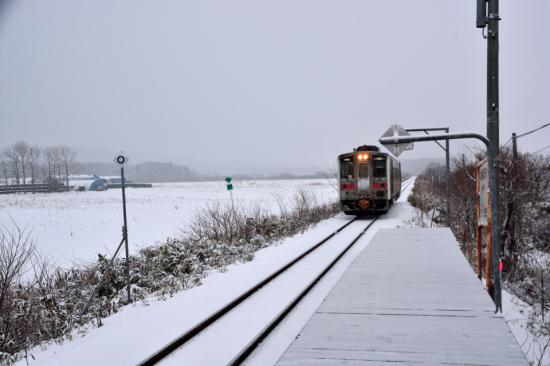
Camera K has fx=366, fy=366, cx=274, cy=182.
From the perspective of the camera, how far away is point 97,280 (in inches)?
316

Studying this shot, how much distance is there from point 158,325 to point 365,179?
46.1 feet

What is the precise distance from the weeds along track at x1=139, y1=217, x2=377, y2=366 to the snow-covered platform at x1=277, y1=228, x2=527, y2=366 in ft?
3.28

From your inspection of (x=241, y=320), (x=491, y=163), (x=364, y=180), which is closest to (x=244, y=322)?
(x=241, y=320)

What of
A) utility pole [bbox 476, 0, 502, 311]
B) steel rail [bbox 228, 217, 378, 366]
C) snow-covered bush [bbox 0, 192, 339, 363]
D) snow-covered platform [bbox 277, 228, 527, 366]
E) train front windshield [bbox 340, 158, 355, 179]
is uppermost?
utility pole [bbox 476, 0, 502, 311]

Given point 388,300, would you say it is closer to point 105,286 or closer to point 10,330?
point 10,330

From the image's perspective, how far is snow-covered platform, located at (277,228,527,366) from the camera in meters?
2.69

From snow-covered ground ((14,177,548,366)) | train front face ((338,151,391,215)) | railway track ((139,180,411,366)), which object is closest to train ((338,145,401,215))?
train front face ((338,151,391,215))

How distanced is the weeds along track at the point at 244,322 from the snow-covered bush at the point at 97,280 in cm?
170

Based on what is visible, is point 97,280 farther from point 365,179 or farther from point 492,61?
point 365,179

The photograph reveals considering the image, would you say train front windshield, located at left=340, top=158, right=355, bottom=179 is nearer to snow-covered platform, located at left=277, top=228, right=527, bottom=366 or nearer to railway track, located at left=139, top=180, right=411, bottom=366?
railway track, located at left=139, top=180, right=411, bottom=366

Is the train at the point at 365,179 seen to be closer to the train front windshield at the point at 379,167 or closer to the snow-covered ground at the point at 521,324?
the train front windshield at the point at 379,167

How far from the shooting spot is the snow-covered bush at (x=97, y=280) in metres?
5.46

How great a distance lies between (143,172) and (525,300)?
16451 centimetres

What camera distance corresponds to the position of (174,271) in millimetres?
8711
